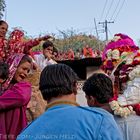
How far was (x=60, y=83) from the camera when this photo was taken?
2430mm

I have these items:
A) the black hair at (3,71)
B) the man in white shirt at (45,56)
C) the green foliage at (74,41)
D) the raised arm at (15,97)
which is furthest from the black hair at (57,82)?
the green foliage at (74,41)

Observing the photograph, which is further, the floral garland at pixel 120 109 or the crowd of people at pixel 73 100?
the floral garland at pixel 120 109

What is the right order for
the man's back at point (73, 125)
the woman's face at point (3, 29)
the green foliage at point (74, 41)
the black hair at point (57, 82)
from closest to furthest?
the man's back at point (73, 125)
the black hair at point (57, 82)
the woman's face at point (3, 29)
the green foliage at point (74, 41)

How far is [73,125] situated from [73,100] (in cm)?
20

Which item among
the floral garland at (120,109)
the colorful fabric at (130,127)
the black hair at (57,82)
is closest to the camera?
the black hair at (57,82)

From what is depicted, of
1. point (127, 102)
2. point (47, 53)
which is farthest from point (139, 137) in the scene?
point (47, 53)

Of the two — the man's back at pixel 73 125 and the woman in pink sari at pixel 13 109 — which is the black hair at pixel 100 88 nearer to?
Result: the woman in pink sari at pixel 13 109

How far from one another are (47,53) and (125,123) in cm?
419

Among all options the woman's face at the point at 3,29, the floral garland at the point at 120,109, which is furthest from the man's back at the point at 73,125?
the woman's face at the point at 3,29

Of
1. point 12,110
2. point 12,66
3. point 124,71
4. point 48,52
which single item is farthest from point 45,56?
point 124,71

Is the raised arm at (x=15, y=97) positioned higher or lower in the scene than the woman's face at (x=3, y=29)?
lower

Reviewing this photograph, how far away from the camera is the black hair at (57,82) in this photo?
2.43m

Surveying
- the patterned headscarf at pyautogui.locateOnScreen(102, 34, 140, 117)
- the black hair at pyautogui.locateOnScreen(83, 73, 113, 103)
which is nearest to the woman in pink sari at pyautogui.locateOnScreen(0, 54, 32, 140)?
the black hair at pyautogui.locateOnScreen(83, 73, 113, 103)

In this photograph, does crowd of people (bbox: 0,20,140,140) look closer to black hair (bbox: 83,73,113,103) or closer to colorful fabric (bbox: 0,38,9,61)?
black hair (bbox: 83,73,113,103)
